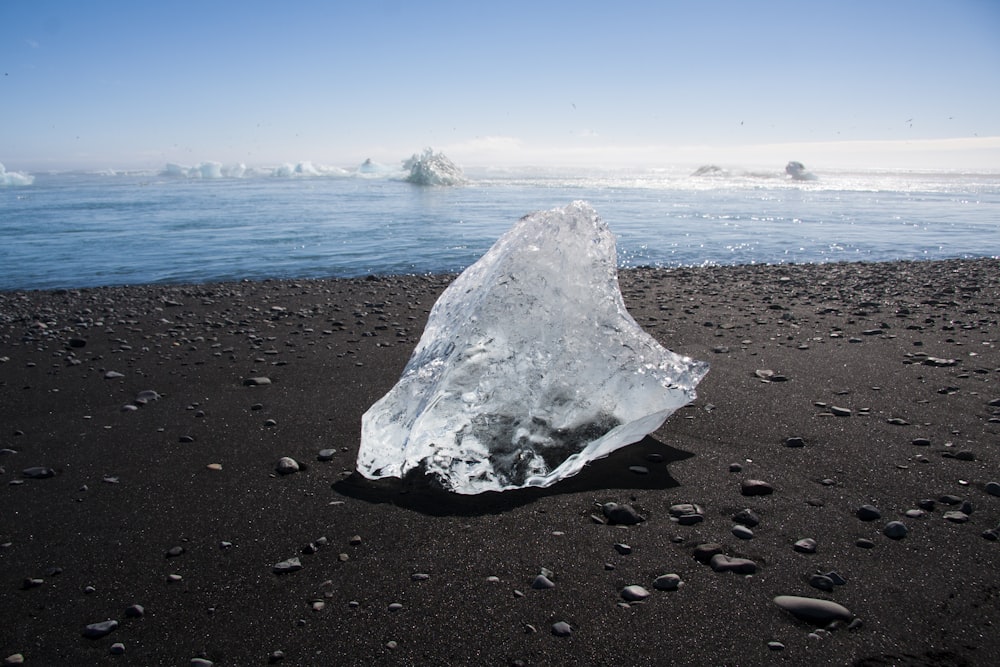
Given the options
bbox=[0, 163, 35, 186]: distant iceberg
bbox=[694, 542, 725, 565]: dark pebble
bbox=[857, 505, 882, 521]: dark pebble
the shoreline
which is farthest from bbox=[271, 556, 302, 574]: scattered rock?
bbox=[0, 163, 35, 186]: distant iceberg

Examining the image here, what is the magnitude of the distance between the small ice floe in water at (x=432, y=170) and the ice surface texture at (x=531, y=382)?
5157 centimetres

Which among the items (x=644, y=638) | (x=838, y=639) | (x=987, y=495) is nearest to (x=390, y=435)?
(x=644, y=638)

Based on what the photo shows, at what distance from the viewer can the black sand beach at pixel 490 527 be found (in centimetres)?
296

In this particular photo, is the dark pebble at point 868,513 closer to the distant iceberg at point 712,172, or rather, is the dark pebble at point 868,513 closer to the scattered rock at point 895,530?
the scattered rock at point 895,530

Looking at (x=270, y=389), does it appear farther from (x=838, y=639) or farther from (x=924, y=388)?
(x=924, y=388)

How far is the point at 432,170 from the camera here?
54781 mm

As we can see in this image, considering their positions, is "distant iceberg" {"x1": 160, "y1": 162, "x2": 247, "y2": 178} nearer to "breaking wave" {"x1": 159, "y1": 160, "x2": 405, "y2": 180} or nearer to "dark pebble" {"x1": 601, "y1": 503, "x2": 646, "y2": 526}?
"breaking wave" {"x1": 159, "y1": 160, "x2": 405, "y2": 180}

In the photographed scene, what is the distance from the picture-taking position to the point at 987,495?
4039mm

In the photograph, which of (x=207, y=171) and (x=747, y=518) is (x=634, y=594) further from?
(x=207, y=171)

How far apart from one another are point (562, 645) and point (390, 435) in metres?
2.24

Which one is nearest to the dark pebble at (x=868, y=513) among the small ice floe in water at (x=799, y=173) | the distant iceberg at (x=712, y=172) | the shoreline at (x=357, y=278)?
the shoreline at (x=357, y=278)

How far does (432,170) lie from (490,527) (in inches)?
2104

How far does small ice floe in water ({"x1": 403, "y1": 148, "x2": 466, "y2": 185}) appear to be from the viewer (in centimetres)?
5484

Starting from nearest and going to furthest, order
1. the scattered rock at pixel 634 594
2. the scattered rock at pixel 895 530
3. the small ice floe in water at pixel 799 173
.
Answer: the scattered rock at pixel 634 594
the scattered rock at pixel 895 530
the small ice floe in water at pixel 799 173
